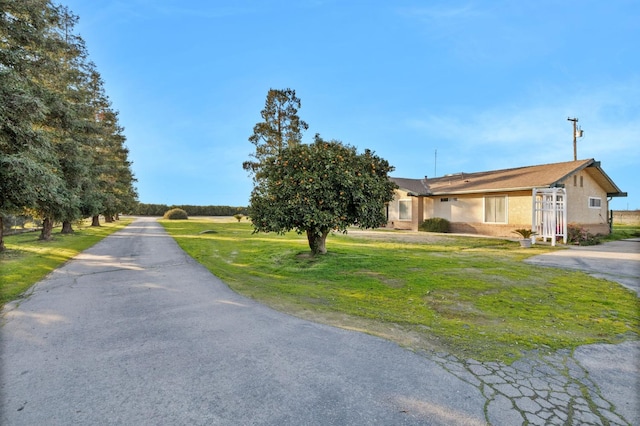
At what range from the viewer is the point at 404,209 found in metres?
25.5

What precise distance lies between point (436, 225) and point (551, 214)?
7.62 metres

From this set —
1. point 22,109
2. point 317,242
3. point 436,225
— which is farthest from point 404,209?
point 22,109

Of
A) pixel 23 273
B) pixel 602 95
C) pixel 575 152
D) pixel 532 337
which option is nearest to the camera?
pixel 532 337

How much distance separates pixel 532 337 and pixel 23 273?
11.6 metres

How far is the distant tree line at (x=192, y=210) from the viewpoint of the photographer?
216ft

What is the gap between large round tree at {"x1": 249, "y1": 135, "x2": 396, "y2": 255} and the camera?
8.87 metres

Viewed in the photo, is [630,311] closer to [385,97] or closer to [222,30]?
[222,30]

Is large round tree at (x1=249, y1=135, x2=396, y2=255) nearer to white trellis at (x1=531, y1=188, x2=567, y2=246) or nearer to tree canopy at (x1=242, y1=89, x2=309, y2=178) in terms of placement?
white trellis at (x1=531, y1=188, x2=567, y2=246)

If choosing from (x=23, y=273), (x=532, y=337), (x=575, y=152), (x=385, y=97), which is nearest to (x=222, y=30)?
(x=385, y=97)

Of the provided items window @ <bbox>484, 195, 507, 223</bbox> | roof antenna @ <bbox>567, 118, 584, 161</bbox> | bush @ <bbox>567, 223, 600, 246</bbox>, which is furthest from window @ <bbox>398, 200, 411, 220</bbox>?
roof antenna @ <bbox>567, 118, 584, 161</bbox>

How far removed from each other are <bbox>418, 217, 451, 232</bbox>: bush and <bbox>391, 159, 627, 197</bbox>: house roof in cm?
206

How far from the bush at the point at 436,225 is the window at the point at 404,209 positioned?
190 centimetres

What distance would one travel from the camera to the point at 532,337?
409cm

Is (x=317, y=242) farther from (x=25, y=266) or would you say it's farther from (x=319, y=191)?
(x=25, y=266)
